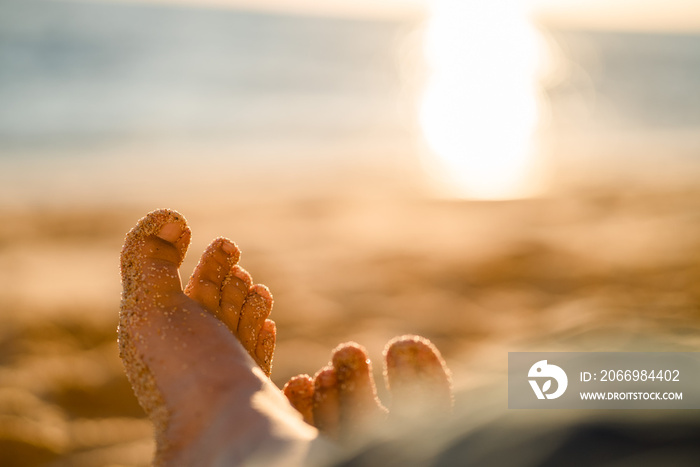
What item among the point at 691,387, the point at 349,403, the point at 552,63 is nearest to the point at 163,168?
the point at 349,403

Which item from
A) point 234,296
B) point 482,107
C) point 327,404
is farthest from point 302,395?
point 482,107

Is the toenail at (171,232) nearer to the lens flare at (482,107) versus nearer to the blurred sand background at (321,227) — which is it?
the blurred sand background at (321,227)

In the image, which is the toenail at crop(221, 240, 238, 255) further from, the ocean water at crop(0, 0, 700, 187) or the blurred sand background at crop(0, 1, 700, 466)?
the ocean water at crop(0, 0, 700, 187)

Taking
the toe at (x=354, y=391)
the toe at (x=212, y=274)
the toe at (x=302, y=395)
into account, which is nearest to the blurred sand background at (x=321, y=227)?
the toe at (x=354, y=391)

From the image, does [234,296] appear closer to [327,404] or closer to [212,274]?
[212,274]

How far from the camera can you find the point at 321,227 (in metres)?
4.03

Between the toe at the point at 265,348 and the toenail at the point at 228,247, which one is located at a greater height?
the toenail at the point at 228,247

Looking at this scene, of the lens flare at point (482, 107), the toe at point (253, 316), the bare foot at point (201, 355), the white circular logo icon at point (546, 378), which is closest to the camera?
the white circular logo icon at point (546, 378)

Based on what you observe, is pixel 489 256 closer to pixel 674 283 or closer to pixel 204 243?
pixel 674 283

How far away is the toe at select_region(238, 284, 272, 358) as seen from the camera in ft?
6.04

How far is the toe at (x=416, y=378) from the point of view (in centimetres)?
157

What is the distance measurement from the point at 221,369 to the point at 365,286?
1.66m

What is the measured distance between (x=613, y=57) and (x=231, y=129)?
9.22 metres

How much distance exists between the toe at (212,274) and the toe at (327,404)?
40 centimetres
